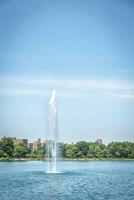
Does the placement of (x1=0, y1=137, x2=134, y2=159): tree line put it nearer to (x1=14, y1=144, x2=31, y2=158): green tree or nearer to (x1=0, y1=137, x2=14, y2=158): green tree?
(x1=14, y1=144, x2=31, y2=158): green tree

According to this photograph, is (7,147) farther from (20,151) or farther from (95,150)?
(95,150)

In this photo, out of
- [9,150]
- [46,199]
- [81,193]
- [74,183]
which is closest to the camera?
[46,199]

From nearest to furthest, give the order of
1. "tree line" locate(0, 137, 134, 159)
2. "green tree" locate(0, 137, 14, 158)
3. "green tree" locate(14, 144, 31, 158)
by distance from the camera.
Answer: "green tree" locate(0, 137, 14, 158)
"green tree" locate(14, 144, 31, 158)
"tree line" locate(0, 137, 134, 159)

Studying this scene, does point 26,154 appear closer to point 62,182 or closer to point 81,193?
point 62,182

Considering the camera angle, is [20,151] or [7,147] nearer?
[7,147]

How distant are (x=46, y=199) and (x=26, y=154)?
232ft

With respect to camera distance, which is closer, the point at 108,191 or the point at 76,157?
the point at 108,191

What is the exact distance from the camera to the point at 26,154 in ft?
312

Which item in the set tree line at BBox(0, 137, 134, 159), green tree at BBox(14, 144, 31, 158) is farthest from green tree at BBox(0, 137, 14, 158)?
tree line at BBox(0, 137, 134, 159)

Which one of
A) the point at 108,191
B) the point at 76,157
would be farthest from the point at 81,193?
the point at 76,157

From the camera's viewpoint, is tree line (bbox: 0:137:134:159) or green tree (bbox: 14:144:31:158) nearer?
green tree (bbox: 14:144:31:158)

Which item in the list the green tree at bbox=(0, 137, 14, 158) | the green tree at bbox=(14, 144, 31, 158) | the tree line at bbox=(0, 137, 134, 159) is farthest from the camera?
the tree line at bbox=(0, 137, 134, 159)

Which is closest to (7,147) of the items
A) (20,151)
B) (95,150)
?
(20,151)

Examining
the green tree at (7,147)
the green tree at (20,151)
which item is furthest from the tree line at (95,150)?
the green tree at (7,147)
